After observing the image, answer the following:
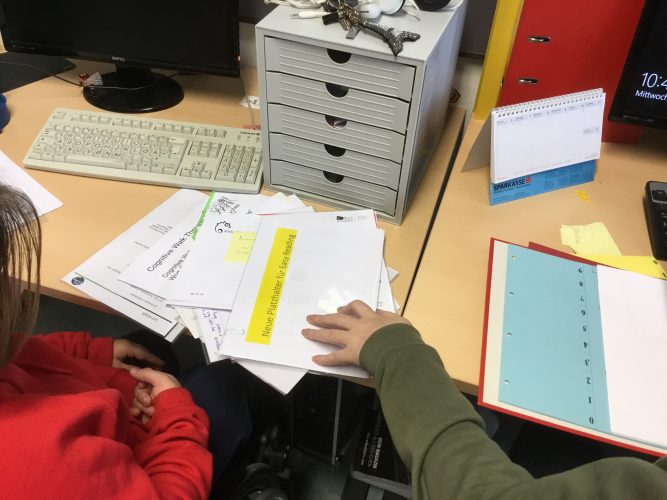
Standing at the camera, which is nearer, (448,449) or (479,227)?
(448,449)

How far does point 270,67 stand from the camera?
85 cm

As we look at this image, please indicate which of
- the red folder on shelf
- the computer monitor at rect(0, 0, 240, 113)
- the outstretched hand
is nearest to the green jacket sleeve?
the outstretched hand

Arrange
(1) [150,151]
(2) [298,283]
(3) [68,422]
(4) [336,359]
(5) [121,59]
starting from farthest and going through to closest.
Answer: (5) [121,59] → (1) [150,151] → (2) [298,283] → (4) [336,359] → (3) [68,422]

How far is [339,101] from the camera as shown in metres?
0.84

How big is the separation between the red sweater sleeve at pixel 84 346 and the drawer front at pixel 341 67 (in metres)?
0.57

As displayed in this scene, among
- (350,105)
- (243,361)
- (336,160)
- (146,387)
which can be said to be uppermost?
(350,105)

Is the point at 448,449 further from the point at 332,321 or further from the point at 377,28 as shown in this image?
the point at 377,28

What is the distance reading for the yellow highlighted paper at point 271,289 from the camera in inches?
29.5

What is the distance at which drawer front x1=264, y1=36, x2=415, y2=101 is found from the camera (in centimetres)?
78

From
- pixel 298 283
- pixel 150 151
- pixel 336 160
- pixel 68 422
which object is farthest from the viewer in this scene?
pixel 150 151

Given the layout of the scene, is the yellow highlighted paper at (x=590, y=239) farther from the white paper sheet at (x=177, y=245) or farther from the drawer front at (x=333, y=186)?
the white paper sheet at (x=177, y=245)

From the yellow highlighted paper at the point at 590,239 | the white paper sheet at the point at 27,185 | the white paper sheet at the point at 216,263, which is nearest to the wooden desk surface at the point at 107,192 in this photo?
the white paper sheet at the point at 27,185

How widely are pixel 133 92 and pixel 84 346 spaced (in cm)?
60

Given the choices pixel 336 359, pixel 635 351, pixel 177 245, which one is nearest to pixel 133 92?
pixel 177 245
